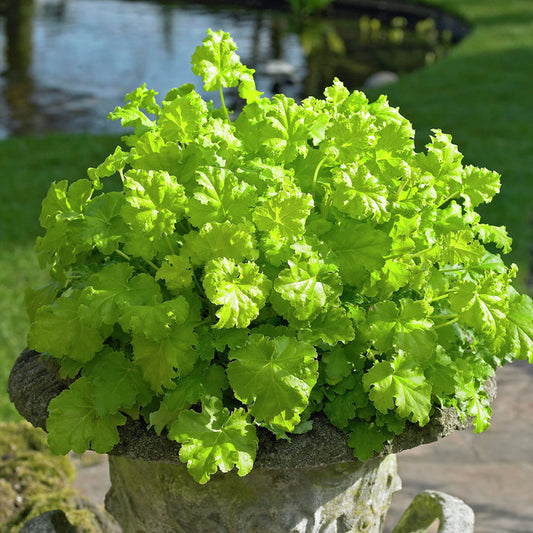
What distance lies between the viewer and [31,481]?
10.5 feet

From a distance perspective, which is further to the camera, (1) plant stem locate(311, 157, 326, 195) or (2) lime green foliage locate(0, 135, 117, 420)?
(2) lime green foliage locate(0, 135, 117, 420)

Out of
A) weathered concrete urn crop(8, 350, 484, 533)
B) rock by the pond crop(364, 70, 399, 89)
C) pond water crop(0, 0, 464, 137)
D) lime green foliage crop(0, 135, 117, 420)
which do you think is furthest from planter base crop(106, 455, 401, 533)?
rock by the pond crop(364, 70, 399, 89)

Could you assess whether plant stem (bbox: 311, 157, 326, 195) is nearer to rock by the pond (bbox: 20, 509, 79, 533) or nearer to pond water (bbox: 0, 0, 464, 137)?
rock by the pond (bbox: 20, 509, 79, 533)

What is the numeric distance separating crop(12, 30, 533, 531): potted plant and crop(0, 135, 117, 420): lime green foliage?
7.86ft

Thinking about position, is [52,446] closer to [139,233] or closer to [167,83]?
[139,233]

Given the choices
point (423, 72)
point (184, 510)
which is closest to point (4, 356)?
point (184, 510)

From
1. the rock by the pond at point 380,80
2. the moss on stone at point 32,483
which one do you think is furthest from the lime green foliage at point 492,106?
the moss on stone at point 32,483

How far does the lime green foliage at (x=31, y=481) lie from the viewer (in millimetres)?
2943

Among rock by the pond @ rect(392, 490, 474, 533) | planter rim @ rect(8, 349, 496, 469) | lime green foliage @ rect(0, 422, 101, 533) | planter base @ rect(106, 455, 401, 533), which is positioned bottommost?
lime green foliage @ rect(0, 422, 101, 533)

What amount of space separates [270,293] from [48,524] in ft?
3.60

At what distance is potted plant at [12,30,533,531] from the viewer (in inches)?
60.6

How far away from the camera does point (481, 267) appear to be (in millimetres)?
1833

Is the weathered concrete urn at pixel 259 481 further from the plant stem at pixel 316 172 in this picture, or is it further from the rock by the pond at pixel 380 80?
the rock by the pond at pixel 380 80

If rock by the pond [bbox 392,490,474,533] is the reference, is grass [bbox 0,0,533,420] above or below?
below
